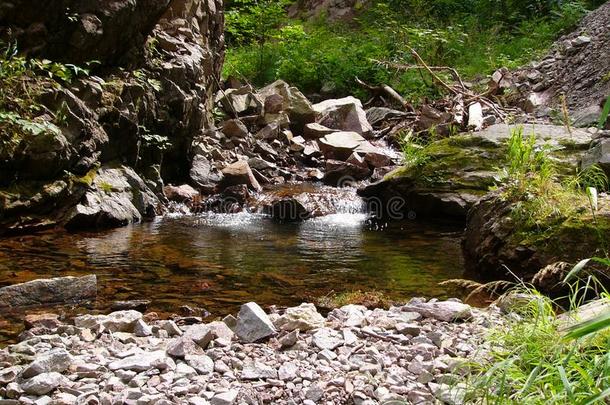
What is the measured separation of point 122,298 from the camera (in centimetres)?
504

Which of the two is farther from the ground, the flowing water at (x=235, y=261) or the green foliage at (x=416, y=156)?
the green foliage at (x=416, y=156)

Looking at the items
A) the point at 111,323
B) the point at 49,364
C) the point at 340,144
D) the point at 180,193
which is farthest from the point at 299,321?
the point at 340,144

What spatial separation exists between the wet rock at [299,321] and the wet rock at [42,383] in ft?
4.46

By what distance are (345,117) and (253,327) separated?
10.8 metres

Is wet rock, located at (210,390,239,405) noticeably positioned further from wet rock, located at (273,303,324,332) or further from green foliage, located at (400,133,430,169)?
green foliage, located at (400,133,430,169)

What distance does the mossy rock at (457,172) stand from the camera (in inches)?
313

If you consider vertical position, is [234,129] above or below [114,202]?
above

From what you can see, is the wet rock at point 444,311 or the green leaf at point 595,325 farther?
the wet rock at point 444,311

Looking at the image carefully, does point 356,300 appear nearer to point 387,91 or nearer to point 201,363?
point 201,363

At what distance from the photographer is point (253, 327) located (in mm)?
3615

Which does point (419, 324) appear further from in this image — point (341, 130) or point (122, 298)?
point (341, 130)

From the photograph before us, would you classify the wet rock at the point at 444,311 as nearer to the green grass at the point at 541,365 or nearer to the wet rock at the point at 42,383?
the green grass at the point at 541,365

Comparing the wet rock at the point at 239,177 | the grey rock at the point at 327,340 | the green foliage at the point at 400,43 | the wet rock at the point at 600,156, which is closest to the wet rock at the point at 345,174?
the wet rock at the point at 239,177

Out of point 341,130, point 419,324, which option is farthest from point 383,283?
point 341,130
